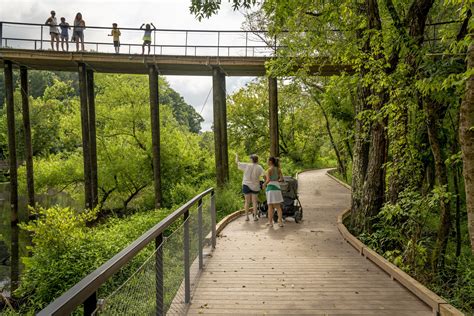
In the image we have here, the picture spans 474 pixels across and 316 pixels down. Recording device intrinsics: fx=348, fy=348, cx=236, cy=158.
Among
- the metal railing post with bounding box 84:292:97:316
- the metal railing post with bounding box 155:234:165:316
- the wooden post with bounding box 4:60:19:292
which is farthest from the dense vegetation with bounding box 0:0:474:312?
the wooden post with bounding box 4:60:19:292

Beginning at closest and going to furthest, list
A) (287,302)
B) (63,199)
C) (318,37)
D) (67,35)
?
(287,302)
(318,37)
(67,35)
(63,199)

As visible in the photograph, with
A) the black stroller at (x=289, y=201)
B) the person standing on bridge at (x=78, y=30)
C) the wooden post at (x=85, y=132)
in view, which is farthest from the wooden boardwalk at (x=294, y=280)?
the person standing on bridge at (x=78, y=30)

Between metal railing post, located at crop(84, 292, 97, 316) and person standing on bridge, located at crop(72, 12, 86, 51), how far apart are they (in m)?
15.0

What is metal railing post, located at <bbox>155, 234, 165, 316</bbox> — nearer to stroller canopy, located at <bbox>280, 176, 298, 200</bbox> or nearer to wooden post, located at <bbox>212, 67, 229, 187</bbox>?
stroller canopy, located at <bbox>280, 176, 298, 200</bbox>

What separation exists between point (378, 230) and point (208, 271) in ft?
A: 12.4

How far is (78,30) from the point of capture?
579 inches

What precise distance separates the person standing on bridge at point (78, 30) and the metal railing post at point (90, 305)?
1504 cm

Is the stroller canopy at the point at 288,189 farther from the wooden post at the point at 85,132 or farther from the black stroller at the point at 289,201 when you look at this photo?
the wooden post at the point at 85,132

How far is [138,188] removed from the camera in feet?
62.1

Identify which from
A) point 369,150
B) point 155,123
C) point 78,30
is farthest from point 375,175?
point 78,30

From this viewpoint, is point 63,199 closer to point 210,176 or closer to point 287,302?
point 210,176

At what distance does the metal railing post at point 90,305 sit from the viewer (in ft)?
4.92

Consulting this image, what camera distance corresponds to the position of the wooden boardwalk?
13.3 feet

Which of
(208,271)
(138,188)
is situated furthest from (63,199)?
(208,271)
